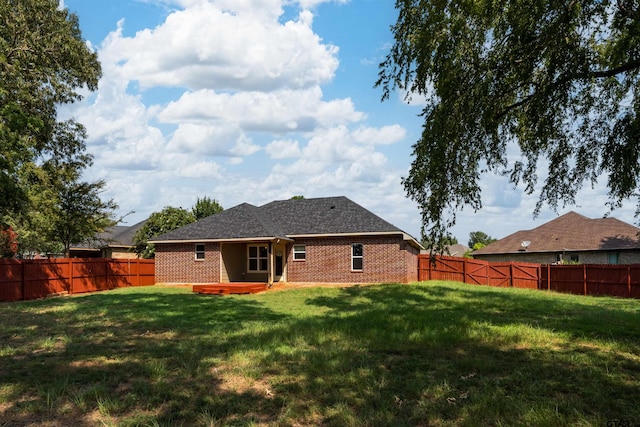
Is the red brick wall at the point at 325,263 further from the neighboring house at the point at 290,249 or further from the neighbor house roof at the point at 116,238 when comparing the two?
the neighbor house roof at the point at 116,238

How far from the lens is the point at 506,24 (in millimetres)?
8680

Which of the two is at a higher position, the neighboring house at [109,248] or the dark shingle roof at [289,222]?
the dark shingle roof at [289,222]

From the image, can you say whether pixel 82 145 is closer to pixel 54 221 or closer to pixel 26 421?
pixel 54 221

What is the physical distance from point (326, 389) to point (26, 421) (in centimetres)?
351

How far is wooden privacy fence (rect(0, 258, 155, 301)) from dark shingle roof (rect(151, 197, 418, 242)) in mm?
2517

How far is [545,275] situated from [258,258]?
17.5 m

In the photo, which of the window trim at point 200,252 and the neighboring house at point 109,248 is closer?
the window trim at point 200,252

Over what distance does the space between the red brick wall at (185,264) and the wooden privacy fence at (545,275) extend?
12.7 metres

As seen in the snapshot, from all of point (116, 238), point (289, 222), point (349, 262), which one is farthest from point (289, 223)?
point (116, 238)

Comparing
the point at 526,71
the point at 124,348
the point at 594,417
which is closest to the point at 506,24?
the point at 526,71

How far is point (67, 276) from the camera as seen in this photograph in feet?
75.3

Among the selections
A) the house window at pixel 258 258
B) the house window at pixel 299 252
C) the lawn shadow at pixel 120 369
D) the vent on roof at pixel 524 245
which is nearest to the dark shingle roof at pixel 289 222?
the house window at pixel 299 252

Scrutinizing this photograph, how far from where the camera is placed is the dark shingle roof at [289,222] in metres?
26.5

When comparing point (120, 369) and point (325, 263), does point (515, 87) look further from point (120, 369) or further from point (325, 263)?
point (325, 263)
